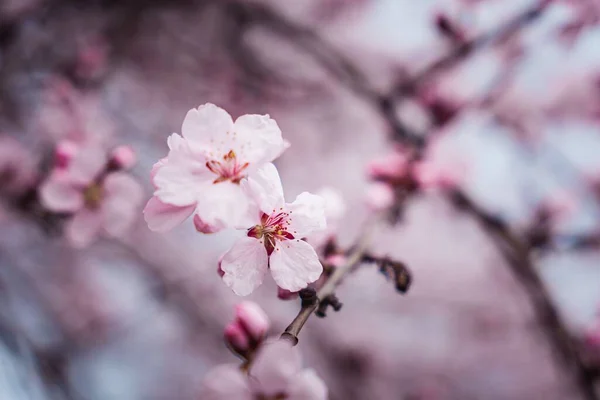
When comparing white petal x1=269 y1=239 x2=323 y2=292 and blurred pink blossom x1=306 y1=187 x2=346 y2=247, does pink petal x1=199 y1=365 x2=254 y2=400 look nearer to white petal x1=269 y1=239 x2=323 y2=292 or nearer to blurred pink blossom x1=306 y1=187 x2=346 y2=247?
white petal x1=269 y1=239 x2=323 y2=292

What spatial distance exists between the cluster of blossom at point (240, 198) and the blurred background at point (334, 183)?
0.39m

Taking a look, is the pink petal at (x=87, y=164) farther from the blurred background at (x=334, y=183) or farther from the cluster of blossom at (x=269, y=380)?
the cluster of blossom at (x=269, y=380)

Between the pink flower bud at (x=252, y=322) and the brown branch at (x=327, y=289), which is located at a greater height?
the brown branch at (x=327, y=289)

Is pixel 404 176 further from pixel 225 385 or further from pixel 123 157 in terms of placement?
pixel 225 385

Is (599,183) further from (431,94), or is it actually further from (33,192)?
(33,192)

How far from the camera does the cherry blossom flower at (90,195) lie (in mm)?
920

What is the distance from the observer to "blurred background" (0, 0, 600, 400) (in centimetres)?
134

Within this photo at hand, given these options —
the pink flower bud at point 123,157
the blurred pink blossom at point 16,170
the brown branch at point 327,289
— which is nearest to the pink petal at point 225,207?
the brown branch at point 327,289

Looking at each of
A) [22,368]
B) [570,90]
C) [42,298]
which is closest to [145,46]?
[42,298]

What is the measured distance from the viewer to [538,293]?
48.8 inches

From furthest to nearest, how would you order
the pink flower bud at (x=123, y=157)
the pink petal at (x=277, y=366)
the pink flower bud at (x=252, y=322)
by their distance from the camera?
the pink flower bud at (x=123, y=157) < the pink flower bud at (x=252, y=322) < the pink petal at (x=277, y=366)

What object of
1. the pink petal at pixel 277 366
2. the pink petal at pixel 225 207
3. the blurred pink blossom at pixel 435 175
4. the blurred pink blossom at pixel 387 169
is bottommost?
the pink petal at pixel 277 366

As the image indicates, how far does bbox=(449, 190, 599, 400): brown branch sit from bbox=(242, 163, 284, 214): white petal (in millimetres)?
893

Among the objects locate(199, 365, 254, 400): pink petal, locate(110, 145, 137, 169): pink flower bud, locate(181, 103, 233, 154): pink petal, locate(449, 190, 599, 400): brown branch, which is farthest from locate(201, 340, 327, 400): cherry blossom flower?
locate(449, 190, 599, 400): brown branch
